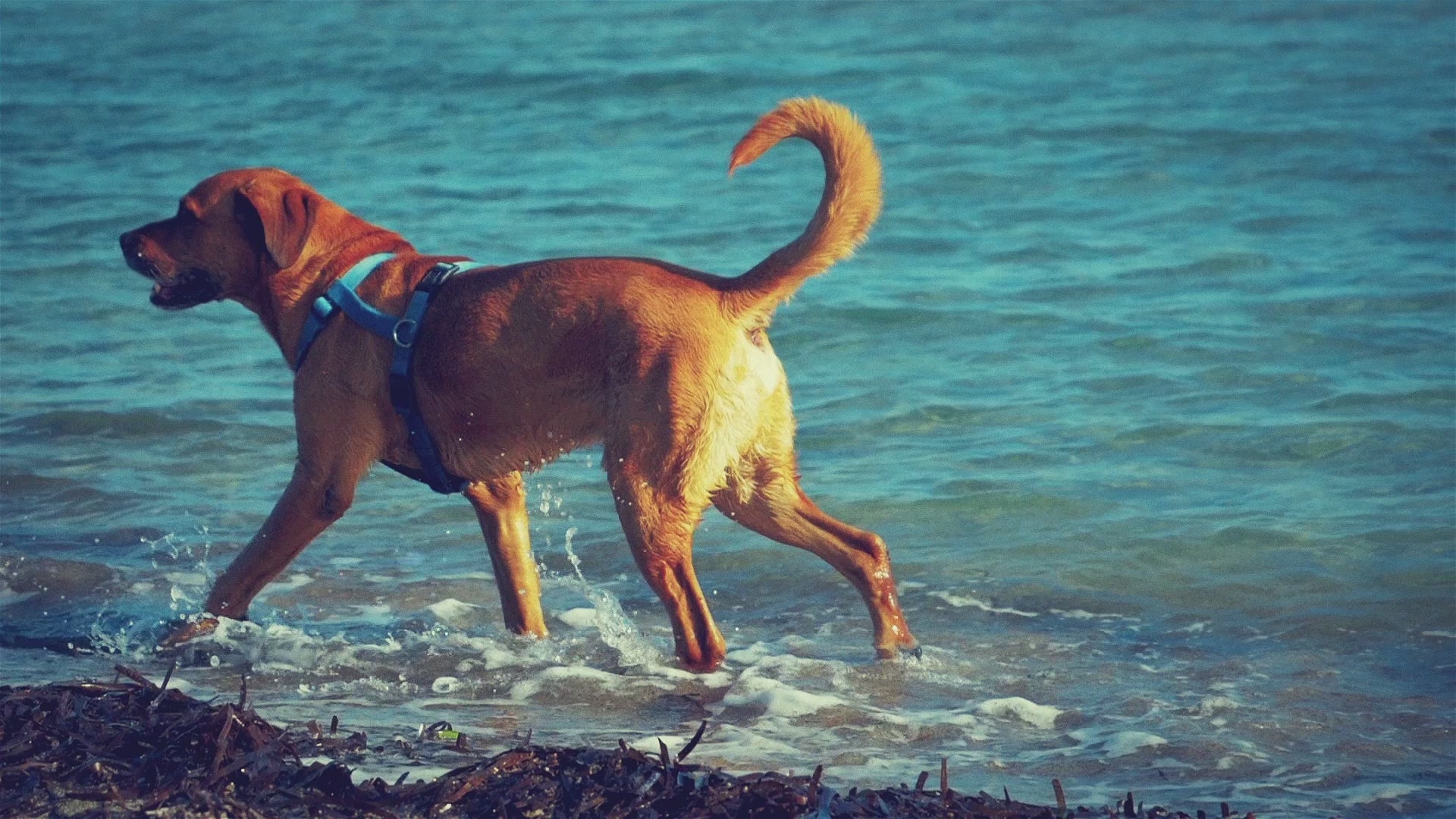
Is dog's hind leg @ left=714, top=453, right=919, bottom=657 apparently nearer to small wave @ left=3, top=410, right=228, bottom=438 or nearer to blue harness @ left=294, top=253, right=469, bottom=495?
blue harness @ left=294, top=253, right=469, bottom=495

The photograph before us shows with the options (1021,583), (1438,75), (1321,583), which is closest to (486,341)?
(1021,583)

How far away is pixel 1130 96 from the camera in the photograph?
52.6 ft

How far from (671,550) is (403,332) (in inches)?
44.3

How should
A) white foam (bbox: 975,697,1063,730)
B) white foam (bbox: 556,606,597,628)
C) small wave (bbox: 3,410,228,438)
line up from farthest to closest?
small wave (bbox: 3,410,228,438)
white foam (bbox: 556,606,597,628)
white foam (bbox: 975,697,1063,730)

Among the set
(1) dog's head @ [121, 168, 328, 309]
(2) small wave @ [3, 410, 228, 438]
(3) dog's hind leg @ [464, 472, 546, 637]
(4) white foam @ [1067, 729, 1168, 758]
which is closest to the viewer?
(4) white foam @ [1067, 729, 1168, 758]

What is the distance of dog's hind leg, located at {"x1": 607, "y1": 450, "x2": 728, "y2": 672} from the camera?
17.5ft

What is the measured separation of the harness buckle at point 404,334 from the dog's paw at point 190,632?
44.2 inches

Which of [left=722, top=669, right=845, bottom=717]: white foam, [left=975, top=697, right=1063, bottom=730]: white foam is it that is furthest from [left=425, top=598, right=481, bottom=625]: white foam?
[left=975, top=697, right=1063, bottom=730]: white foam

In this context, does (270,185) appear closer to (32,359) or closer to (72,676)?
(72,676)

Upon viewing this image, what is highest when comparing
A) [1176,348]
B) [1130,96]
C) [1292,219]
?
[1130,96]

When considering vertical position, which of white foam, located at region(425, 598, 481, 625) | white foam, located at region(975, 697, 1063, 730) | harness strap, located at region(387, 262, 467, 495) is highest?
harness strap, located at region(387, 262, 467, 495)

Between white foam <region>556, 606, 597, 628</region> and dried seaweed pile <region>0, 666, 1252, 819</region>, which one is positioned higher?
dried seaweed pile <region>0, 666, 1252, 819</region>

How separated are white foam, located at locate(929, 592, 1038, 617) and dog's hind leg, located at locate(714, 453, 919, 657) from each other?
56cm

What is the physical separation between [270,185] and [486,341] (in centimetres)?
108
